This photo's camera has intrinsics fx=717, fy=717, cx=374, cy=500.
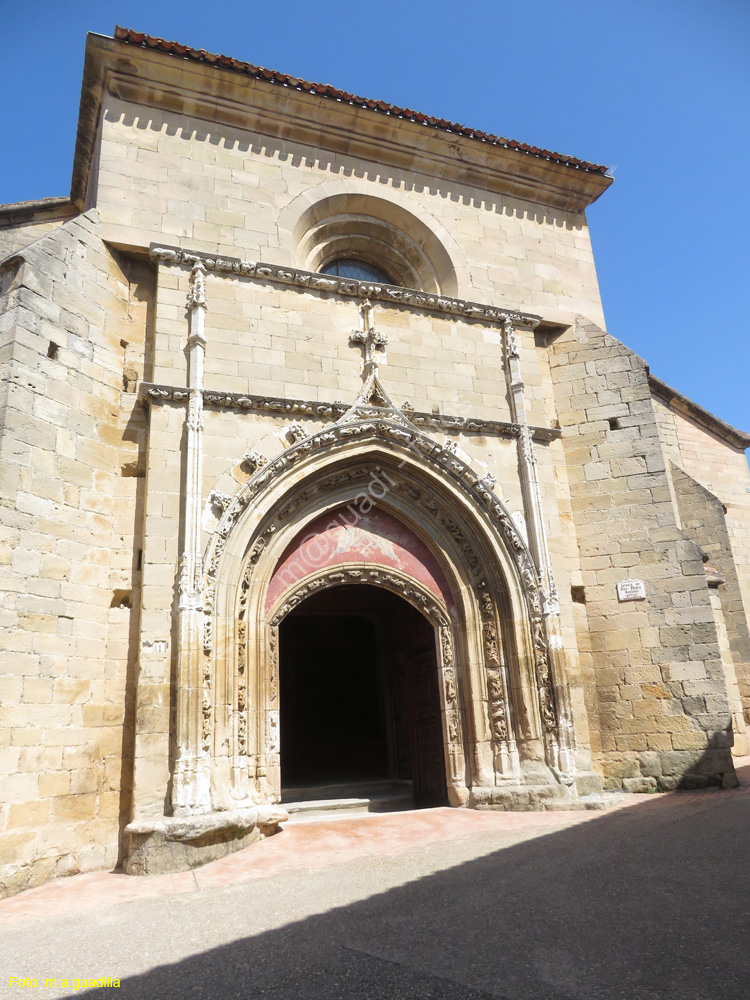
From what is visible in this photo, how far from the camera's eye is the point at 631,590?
335 inches

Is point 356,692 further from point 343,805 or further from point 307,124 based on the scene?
point 307,124

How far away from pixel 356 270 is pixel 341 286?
1.77 m

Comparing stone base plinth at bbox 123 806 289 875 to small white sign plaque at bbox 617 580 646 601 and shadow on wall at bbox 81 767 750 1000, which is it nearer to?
shadow on wall at bbox 81 767 750 1000

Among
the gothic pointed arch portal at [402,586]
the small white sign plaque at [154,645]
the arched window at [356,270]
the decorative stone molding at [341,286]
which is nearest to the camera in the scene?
the small white sign plaque at [154,645]

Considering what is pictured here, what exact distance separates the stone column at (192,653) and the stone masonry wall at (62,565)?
0.66 meters

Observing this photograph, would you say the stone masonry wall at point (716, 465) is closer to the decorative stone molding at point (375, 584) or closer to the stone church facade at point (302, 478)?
the stone church facade at point (302, 478)

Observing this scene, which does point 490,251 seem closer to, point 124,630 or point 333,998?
point 124,630

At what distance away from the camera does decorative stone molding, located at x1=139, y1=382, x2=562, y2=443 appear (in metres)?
7.07

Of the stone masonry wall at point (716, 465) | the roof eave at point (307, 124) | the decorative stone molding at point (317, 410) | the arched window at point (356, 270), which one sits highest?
the roof eave at point (307, 124)

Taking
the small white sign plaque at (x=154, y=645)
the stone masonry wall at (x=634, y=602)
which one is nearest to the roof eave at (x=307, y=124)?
the stone masonry wall at (x=634, y=602)

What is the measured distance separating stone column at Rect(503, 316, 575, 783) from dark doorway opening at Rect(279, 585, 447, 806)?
1428mm

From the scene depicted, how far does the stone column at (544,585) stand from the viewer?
24.5 ft

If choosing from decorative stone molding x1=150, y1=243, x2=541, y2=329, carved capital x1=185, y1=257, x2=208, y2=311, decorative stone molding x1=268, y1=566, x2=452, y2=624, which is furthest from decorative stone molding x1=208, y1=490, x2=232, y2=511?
decorative stone molding x1=150, y1=243, x2=541, y2=329

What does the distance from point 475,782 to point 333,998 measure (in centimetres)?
469
